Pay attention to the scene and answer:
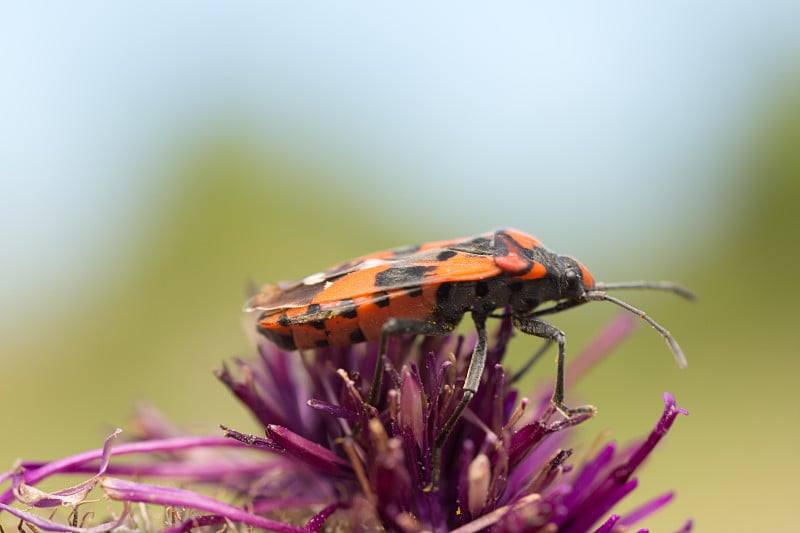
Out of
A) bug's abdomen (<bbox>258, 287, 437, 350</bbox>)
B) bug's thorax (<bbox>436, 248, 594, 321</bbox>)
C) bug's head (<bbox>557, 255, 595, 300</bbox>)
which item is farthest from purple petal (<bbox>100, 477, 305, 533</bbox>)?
bug's head (<bbox>557, 255, 595, 300</bbox>)

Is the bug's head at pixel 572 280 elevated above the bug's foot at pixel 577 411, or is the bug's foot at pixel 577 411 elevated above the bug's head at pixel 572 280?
the bug's head at pixel 572 280

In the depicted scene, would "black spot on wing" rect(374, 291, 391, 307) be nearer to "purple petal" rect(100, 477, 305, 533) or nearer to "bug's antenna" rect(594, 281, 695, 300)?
"purple petal" rect(100, 477, 305, 533)

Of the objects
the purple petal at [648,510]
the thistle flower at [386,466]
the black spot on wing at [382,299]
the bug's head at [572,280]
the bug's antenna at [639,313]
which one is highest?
the black spot on wing at [382,299]

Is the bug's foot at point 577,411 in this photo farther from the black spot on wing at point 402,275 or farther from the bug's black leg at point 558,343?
the black spot on wing at point 402,275

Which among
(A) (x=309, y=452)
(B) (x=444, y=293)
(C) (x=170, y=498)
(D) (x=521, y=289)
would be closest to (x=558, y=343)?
(D) (x=521, y=289)

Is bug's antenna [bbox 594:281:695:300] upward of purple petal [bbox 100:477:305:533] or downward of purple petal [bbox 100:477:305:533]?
upward

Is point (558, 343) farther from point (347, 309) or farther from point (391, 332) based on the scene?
point (347, 309)

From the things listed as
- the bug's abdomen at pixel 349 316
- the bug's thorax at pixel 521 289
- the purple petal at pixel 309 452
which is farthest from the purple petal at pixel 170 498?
the bug's thorax at pixel 521 289
